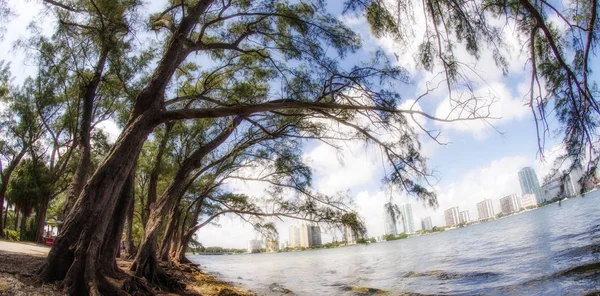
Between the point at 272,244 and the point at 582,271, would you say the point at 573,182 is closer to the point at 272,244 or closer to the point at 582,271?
the point at 582,271

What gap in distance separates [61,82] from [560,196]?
14266 mm

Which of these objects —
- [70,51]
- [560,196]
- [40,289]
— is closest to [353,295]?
[560,196]

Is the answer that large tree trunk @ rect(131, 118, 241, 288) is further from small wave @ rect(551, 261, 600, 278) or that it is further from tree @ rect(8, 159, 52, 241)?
tree @ rect(8, 159, 52, 241)

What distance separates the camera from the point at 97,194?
470cm

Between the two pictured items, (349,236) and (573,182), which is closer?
(573,182)

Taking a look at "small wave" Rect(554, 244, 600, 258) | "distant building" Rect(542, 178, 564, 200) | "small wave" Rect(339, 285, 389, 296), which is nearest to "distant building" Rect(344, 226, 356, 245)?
"small wave" Rect(339, 285, 389, 296)

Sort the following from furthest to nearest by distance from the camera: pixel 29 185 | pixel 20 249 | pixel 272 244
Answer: pixel 29 185
pixel 272 244
pixel 20 249

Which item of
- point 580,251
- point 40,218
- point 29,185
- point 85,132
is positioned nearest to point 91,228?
point 85,132

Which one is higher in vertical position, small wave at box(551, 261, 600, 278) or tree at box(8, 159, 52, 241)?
tree at box(8, 159, 52, 241)

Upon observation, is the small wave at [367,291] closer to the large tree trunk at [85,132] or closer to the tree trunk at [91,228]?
the tree trunk at [91,228]

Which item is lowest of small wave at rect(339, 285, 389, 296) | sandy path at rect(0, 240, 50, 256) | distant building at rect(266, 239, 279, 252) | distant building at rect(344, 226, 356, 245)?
small wave at rect(339, 285, 389, 296)

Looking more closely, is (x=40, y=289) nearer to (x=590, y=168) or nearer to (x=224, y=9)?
(x=224, y=9)

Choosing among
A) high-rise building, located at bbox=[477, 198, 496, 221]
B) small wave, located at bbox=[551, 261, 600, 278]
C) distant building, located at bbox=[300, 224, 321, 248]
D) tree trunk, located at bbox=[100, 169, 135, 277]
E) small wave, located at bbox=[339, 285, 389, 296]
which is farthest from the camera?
high-rise building, located at bbox=[477, 198, 496, 221]

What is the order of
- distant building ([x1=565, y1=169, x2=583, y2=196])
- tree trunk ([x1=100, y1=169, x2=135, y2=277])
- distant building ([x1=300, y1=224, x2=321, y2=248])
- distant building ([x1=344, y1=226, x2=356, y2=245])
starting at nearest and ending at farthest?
Result: distant building ([x1=565, y1=169, x2=583, y2=196])
tree trunk ([x1=100, y1=169, x2=135, y2=277])
distant building ([x1=344, y1=226, x2=356, y2=245])
distant building ([x1=300, y1=224, x2=321, y2=248])
